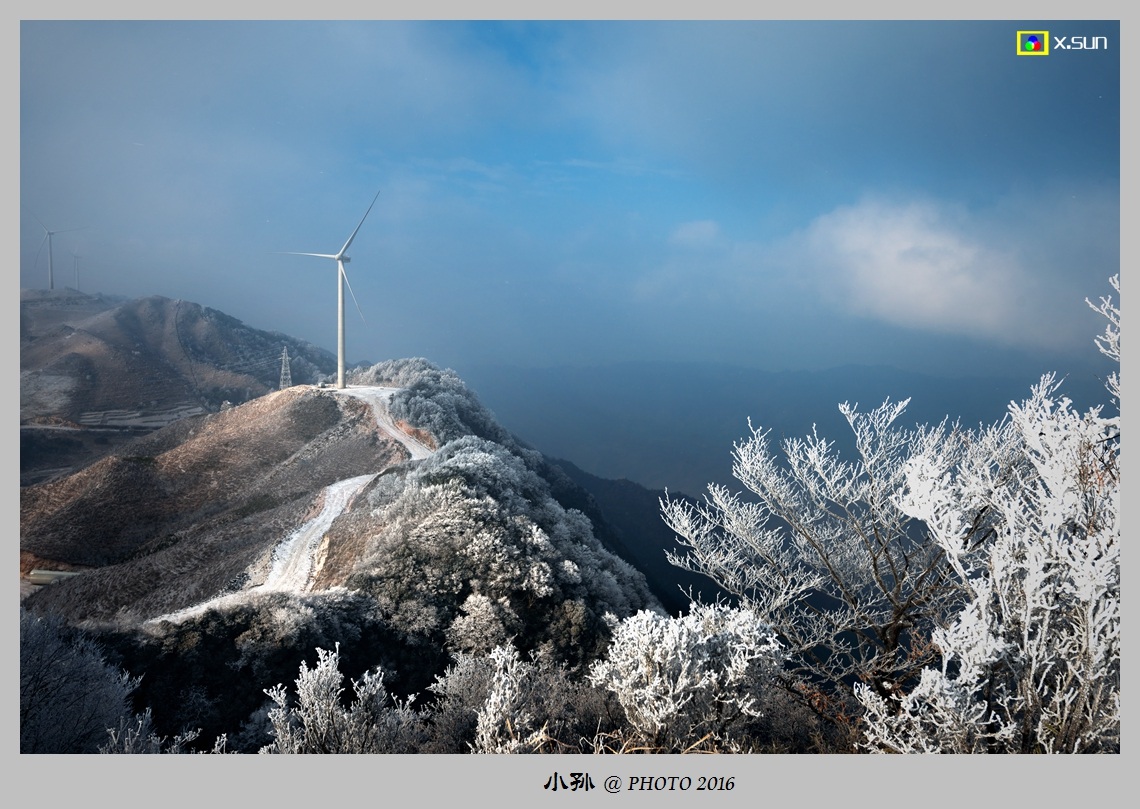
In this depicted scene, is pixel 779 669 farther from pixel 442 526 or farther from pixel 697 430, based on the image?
pixel 697 430

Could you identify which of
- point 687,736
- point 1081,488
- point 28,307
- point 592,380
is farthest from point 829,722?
point 28,307

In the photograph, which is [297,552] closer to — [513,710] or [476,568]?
[476,568]

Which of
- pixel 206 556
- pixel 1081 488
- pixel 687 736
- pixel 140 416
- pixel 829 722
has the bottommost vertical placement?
pixel 829 722

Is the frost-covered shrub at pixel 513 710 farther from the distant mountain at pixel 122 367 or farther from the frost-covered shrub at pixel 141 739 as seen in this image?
the distant mountain at pixel 122 367

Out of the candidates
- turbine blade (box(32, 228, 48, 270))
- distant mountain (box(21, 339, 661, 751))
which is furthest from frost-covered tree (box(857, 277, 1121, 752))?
turbine blade (box(32, 228, 48, 270))

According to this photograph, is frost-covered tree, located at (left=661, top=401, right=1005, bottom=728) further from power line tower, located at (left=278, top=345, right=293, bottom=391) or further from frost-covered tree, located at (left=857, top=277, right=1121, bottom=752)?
power line tower, located at (left=278, top=345, right=293, bottom=391)
